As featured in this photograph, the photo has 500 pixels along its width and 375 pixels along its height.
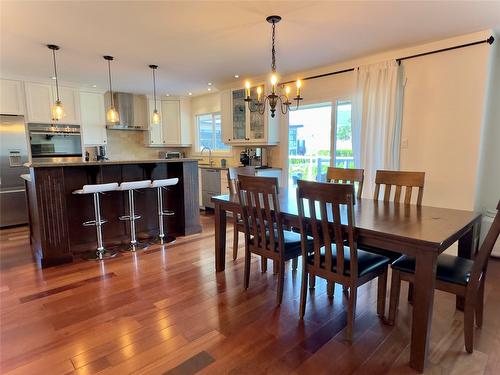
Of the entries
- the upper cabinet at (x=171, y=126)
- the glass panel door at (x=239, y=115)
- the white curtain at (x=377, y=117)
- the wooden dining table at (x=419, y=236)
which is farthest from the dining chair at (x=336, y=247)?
the upper cabinet at (x=171, y=126)

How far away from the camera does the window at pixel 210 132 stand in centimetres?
657

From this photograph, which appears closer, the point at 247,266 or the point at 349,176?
the point at 247,266

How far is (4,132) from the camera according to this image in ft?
15.4

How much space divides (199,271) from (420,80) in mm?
3390

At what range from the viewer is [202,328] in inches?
83.2

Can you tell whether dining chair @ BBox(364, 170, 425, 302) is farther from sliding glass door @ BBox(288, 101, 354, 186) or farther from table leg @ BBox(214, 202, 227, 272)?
sliding glass door @ BBox(288, 101, 354, 186)

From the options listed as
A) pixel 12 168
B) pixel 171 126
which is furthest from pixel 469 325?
pixel 171 126

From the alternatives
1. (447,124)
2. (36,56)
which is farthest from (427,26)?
(36,56)

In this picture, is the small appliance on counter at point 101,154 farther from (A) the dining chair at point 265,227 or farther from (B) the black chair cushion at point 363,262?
(B) the black chair cushion at point 363,262

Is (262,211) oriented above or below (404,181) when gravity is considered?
below

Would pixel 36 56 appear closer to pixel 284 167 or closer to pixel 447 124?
pixel 284 167

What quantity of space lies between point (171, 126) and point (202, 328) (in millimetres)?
5460

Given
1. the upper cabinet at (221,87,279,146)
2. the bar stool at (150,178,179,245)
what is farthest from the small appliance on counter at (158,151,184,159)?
the bar stool at (150,178,179,245)

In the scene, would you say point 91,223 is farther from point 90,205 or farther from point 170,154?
point 170,154
